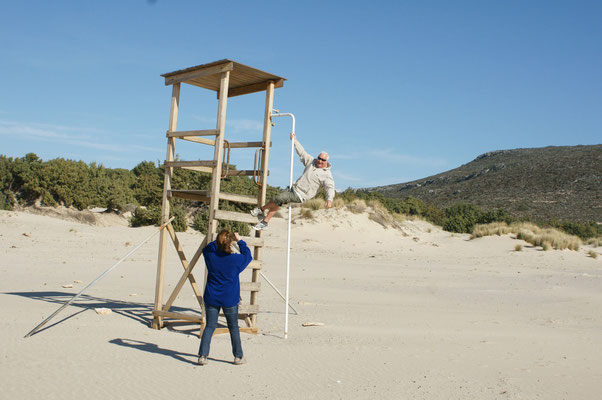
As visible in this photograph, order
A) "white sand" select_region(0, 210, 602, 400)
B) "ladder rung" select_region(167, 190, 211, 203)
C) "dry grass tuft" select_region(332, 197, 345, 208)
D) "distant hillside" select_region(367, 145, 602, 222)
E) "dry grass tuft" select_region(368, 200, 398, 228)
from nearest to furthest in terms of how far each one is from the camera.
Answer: "white sand" select_region(0, 210, 602, 400) → "ladder rung" select_region(167, 190, 211, 203) → "dry grass tuft" select_region(368, 200, 398, 228) → "dry grass tuft" select_region(332, 197, 345, 208) → "distant hillside" select_region(367, 145, 602, 222)

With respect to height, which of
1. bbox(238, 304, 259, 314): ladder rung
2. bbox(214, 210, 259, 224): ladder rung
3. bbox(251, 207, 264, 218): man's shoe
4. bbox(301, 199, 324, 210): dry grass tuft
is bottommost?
bbox(238, 304, 259, 314): ladder rung

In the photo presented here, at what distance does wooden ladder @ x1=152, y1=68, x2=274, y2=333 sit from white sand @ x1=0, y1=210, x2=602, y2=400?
0.41m

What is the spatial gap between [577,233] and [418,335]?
31.0 m

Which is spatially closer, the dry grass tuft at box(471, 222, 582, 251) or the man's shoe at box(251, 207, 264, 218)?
the man's shoe at box(251, 207, 264, 218)

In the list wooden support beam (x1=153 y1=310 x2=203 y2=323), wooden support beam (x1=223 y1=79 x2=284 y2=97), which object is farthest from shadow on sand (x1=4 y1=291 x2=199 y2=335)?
wooden support beam (x1=223 y1=79 x2=284 y2=97)

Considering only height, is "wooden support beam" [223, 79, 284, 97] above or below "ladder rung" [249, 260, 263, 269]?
above

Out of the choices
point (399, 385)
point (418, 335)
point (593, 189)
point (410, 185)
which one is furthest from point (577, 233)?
point (410, 185)

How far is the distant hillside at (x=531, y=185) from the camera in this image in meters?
54.7

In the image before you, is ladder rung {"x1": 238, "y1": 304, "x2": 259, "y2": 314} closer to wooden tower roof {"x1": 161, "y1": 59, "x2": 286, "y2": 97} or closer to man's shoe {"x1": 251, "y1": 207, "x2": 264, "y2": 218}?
man's shoe {"x1": 251, "y1": 207, "x2": 264, "y2": 218}

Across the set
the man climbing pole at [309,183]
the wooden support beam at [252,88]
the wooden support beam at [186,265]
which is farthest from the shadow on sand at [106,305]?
the wooden support beam at [252,88]

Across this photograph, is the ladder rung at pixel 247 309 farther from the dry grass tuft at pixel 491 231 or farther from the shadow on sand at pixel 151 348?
the dry grass tuft at pixel 491 231

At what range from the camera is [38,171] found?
31.8m

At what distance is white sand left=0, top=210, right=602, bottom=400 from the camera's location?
233 inches

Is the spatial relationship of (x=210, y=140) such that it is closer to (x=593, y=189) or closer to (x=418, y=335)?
(x=418, y=335)
